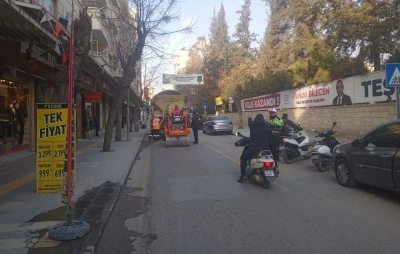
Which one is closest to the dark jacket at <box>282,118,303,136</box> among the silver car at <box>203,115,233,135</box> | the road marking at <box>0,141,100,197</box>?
the road marking at <box>0,141,100,197</box>

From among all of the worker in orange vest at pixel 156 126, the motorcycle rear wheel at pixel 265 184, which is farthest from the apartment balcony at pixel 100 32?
the motorcycle rear wheel at pixel 265 184

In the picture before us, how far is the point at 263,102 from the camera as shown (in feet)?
139

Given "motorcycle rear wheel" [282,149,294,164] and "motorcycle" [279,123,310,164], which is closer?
"motorcycle" [279,123,310,164]

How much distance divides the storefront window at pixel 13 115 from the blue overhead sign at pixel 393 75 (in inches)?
526

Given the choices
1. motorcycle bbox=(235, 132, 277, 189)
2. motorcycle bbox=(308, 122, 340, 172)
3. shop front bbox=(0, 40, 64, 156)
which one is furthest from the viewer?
shop front bbox=(0, 40, 64, 156)

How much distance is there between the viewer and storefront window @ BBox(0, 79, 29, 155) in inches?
722

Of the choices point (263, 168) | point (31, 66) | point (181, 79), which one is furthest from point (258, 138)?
point (181, 79)

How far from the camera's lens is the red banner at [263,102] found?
125ft

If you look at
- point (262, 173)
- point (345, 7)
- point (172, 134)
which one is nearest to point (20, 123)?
point (172, 134)

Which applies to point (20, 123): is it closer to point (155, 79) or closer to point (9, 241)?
point (9, 241)

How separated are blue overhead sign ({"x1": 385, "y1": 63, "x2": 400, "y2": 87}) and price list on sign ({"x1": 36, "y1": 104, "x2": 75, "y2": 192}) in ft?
26.5

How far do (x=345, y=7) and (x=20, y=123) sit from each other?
17.8 meters

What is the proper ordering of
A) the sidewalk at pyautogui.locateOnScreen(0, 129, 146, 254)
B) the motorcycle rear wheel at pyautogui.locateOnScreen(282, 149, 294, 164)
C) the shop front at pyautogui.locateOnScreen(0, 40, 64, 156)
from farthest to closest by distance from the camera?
the shop front at pyautogui.locateOnScreen(0, 40, 64, 156)
the motorcycle rear wheel at pyautogui.locateOnScreen(282, 149, 294, 164)
the sidewalk at pyautogui.locateOnScreen(0, 129, 146, 254)

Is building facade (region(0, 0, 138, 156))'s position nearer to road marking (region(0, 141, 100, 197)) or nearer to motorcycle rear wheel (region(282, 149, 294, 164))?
road marking (region(0, 141, 100, 197))
